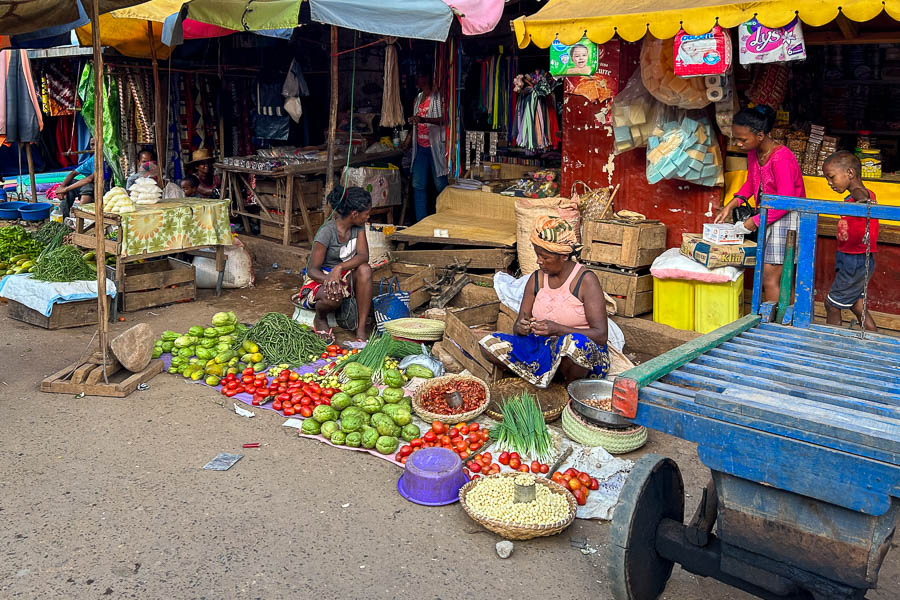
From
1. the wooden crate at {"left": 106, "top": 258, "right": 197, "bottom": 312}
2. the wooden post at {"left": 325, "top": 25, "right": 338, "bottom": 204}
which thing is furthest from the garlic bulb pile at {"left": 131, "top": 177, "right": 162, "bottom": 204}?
the wooden post at {"left": 325, "top": 25, "right": 338, "bottom": 204}

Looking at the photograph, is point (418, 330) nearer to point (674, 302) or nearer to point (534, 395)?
point (534, 395)

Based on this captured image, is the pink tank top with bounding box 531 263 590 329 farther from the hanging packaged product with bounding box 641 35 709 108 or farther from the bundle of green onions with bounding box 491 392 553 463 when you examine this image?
the hanging packaged product with bounding box 641 35 709 108

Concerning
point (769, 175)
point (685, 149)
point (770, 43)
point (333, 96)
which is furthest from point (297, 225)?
point (770, 43)

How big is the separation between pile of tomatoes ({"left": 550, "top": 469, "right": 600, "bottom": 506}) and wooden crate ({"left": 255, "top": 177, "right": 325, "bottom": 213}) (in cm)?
665

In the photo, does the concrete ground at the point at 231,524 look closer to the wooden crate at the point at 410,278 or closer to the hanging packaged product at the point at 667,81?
the wooden crate at the point at 410,278

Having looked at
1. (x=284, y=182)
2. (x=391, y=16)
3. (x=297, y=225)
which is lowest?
(x=297, y=225)

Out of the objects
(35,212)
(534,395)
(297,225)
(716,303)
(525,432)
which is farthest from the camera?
(35,212)

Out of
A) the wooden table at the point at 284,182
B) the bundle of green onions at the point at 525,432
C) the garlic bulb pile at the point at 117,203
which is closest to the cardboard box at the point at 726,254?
the bundle of green onions at the point at 525,432

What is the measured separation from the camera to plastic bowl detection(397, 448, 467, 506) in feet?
13.9

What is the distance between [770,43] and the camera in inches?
208

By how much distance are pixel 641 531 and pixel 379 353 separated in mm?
3216

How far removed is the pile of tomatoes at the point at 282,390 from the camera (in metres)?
5.42

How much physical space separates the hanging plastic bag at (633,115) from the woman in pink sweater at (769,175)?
1.04 meters

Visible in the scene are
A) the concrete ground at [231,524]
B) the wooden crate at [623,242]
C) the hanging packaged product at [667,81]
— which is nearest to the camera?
the concrete ground at [231,524]
